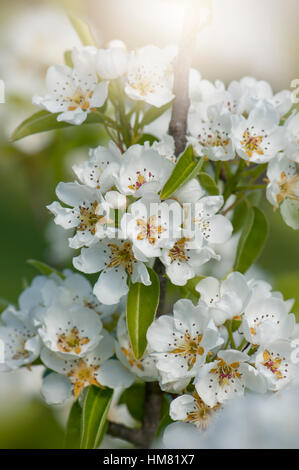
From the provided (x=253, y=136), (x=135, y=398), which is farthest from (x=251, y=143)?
(x=135, y=398)

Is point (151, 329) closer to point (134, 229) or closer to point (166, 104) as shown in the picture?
point (134, 229)

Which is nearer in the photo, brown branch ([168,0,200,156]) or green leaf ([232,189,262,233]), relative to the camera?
brown branch ([168,0,200,156])

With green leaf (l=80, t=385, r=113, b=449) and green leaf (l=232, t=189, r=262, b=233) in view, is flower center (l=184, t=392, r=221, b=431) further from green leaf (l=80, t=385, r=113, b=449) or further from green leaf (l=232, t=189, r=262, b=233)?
green leaf (l=232, t=189, r=262, b=233)

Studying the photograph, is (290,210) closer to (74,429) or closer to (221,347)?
(221,347)

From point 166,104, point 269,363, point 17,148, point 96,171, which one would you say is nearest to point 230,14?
point 17,148

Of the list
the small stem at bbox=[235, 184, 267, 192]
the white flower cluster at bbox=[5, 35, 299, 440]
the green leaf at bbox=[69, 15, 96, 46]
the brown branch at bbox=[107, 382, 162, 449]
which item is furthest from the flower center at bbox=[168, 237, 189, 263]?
the green leaf at bbox=[69, 15, 96, 46]

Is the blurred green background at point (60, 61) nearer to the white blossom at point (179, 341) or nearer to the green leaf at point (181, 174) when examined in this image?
the white blossom at point (179, 341)
